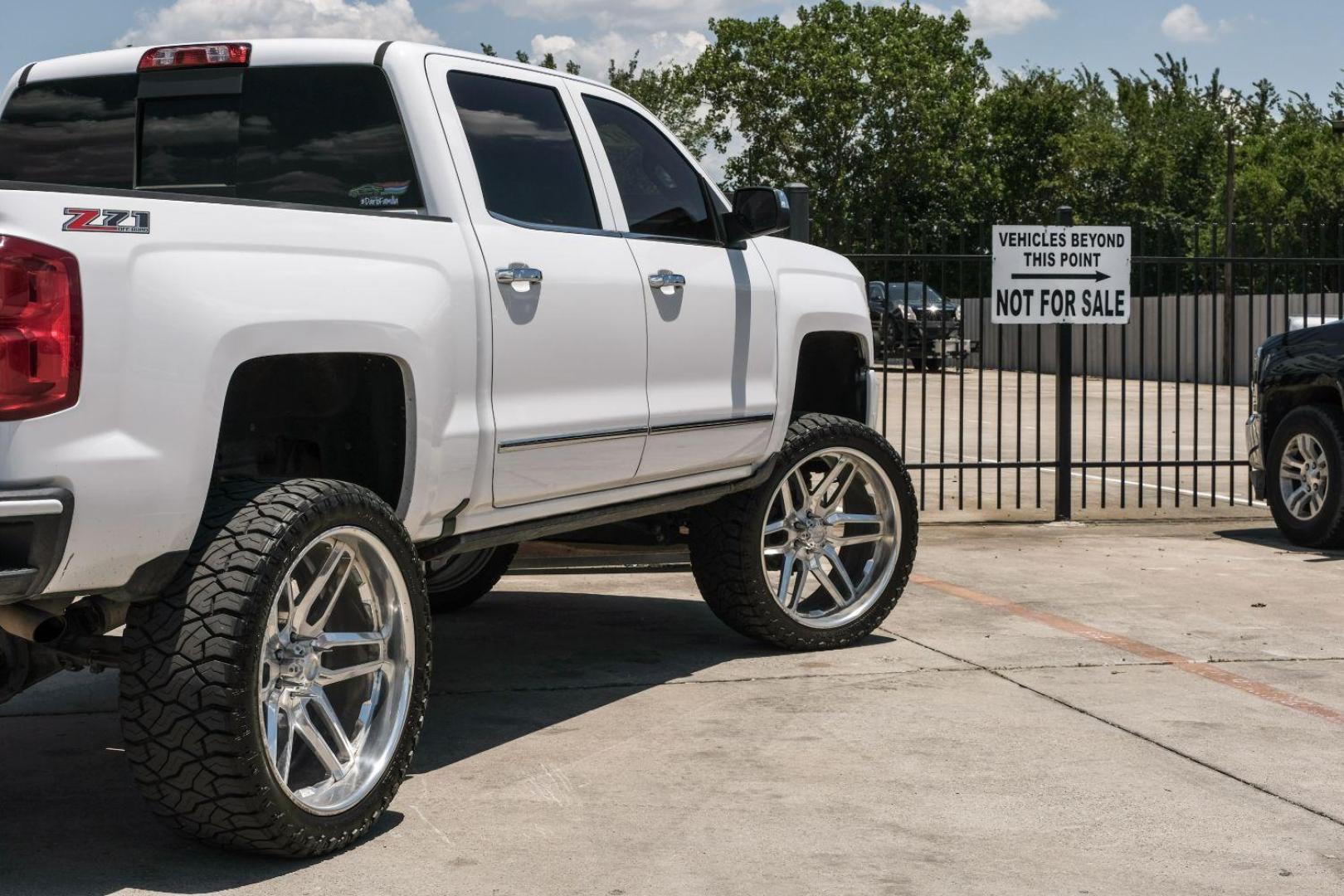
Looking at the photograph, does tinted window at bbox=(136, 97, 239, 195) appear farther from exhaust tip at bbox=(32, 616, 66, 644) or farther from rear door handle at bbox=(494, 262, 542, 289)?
exhaust tip at bbox=(32, 616, 66, 644)

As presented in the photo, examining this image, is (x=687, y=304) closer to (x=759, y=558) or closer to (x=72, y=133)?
(x=759, y=558)

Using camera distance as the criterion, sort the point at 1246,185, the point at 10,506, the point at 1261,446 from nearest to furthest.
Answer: the point at 10,506 < the point at 1261,446 < the point at 1246,185

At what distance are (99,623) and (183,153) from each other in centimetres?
181

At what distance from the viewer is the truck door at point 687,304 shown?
6.01 metres

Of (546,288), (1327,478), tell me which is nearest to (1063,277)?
(1327,478)

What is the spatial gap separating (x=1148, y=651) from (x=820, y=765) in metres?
2.37

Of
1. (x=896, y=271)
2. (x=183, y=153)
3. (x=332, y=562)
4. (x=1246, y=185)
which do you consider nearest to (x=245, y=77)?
Result: (x=183, y=153)

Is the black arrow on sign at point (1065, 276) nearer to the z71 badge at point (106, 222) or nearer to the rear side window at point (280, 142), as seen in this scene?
the rear side window at point (280, 142)

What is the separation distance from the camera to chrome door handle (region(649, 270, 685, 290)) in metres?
5.95

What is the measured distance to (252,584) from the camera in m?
4.05

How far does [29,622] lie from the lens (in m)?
4.11

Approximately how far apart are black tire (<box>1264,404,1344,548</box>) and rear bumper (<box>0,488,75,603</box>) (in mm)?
8116

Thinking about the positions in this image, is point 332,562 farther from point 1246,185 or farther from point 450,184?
point 1246,185

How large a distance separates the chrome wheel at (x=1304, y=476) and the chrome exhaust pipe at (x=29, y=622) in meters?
7.94
